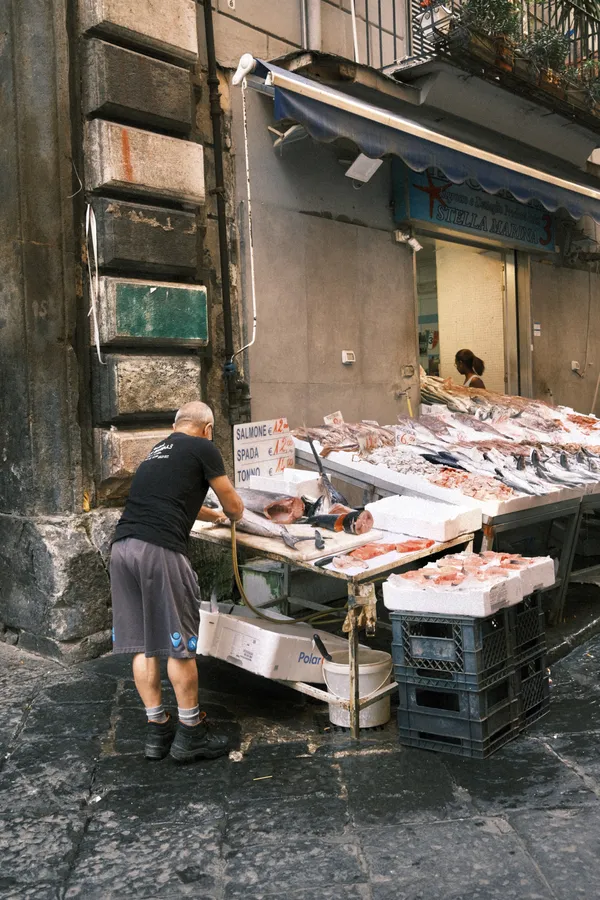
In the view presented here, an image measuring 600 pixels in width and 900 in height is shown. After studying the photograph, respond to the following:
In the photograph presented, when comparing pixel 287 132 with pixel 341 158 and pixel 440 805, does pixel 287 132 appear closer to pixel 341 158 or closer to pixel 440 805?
pixel 341 158

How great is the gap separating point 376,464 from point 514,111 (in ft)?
16.2

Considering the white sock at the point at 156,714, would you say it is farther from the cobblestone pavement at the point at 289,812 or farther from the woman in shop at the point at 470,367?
the woman in shop at the point at 470,367

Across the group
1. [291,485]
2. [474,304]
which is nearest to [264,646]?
[291,485]

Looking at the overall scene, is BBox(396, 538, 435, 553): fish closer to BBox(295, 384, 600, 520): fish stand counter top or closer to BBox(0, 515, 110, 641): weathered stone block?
BBox(295, 384, 600, 520): fish stand counter top

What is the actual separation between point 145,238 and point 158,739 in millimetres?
3408

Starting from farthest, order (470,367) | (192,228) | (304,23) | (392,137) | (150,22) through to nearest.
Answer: (470,367)
(304,23)
(392,137)
(192,228)
(150,22)

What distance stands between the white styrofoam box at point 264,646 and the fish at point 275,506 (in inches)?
28.8

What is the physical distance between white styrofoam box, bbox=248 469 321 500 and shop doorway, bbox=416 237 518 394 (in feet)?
15.9

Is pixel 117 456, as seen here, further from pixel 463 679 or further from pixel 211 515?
pixel 463 679

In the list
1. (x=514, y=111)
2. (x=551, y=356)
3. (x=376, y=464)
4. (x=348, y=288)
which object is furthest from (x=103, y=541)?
(x=551, y=356)

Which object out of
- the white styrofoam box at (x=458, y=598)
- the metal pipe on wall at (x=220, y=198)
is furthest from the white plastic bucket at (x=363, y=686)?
the metal pipe on wall at (x=220, y=198)

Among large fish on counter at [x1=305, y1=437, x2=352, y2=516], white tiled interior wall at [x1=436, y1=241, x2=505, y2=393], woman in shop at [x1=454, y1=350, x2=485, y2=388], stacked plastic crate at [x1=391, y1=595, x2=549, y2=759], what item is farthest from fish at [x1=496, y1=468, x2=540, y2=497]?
white tiled interior wall at [x1=436, y1=241, x2=505, y2=393]

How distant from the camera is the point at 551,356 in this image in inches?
416

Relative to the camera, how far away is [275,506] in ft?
16.5
